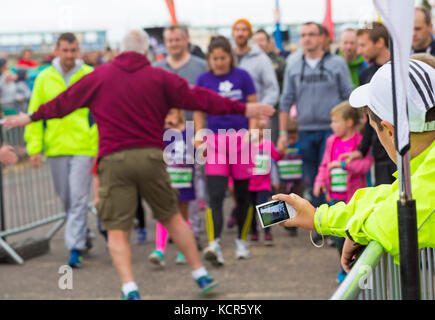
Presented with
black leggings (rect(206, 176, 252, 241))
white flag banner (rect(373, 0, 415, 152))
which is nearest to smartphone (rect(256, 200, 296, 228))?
white flag banner (rect(373, 0, 415, 152))

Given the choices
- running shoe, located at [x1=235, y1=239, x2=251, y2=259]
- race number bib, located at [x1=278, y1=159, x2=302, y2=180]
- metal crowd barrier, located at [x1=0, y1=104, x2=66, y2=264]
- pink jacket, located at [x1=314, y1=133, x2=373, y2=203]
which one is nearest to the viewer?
pink jacket, located at [x1=314, y1=133, x2=373, y2=203]

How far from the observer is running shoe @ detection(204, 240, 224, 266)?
664cm

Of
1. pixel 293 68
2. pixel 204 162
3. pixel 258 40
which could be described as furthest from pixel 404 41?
pixel 258 40

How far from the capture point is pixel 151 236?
856 centimetres

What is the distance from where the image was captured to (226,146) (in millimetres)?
7195

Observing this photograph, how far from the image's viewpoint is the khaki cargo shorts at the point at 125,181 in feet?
18.0

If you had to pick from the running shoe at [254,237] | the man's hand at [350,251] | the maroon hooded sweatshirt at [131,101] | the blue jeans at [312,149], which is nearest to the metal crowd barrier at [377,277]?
the man's hand at [350,251]

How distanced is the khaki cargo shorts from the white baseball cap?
11.1ft

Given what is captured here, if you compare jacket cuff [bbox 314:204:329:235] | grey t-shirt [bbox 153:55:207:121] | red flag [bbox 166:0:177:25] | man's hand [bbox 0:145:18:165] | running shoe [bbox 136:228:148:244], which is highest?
red flag [bbox 166:0:177:25]

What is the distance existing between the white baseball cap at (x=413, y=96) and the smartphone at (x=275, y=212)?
0.40 meters

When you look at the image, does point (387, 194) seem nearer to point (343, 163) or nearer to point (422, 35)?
point (343, 163)

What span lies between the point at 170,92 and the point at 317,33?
8.09 feet

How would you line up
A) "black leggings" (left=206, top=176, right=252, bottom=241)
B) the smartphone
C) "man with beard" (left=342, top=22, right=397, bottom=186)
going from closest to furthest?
1. the smartphone
2. "man with beard" (left=342, top=22, right=397, bottom=186)
3. "black leggings" (left=206, top=176, right=252, bottom=241)

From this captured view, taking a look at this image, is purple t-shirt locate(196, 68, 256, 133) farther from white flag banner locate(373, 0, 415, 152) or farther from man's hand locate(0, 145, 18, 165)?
white flag banner locate(373, 0, 415, 152)
